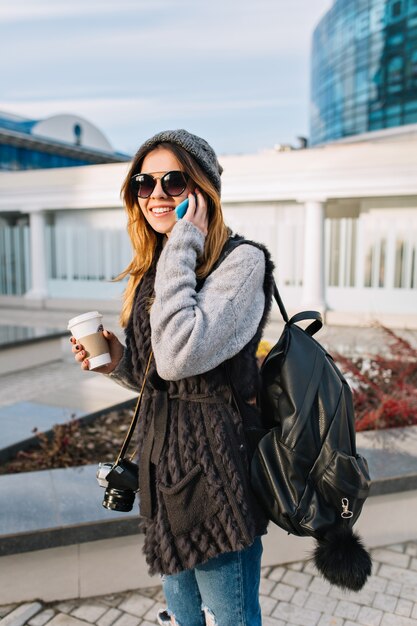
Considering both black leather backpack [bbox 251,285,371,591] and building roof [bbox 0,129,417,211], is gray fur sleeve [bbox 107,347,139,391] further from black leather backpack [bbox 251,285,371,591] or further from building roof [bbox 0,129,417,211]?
building roof [bbox 0,129,417,211]

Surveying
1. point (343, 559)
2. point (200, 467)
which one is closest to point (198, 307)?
point (200, 467)

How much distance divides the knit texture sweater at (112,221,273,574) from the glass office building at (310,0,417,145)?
144ft

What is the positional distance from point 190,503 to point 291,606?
1610 mm

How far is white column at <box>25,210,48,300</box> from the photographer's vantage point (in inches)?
696

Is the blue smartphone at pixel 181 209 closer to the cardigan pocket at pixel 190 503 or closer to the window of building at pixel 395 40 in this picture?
the cardigan pocket at pixel 190 503

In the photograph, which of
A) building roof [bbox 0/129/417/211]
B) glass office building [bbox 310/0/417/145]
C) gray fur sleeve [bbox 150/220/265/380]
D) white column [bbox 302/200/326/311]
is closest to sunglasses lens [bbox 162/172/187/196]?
gray fur sleeve [bbox 150/220/265/380]

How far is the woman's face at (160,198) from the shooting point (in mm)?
1656

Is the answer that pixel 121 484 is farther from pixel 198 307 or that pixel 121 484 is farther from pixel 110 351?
pixel 198 307

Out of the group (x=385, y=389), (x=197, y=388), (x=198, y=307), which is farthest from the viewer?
(x=385, y=389)

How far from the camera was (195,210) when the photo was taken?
1627 mm

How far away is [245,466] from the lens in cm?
156

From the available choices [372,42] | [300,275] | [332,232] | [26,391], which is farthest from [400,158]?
[372,42]

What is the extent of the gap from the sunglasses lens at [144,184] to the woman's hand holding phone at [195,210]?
12 cm

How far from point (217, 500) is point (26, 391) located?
671 cm
